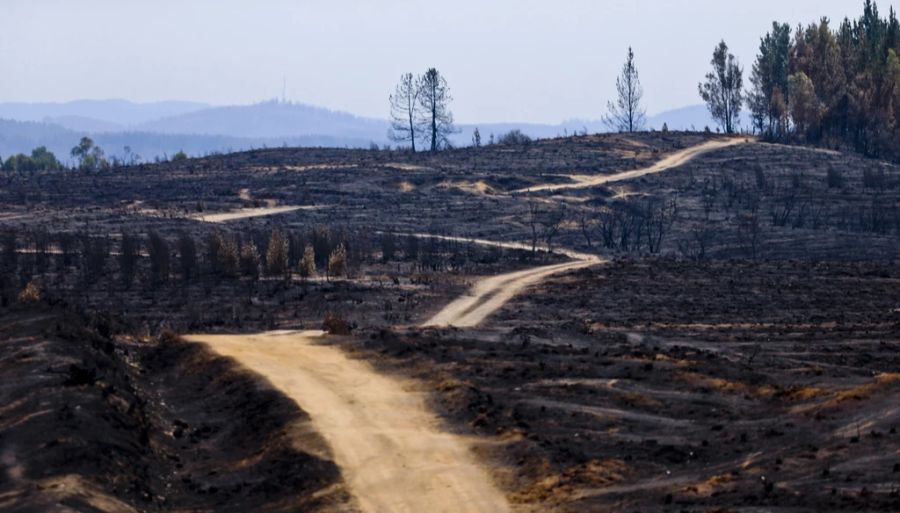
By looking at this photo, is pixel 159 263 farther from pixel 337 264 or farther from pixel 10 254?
pixel 337 264

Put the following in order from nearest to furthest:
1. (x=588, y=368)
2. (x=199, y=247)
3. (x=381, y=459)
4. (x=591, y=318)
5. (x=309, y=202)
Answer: (x=381, y=459)
(x=588, y=368)
(x=591, y=318)
(x=199, y=247)
(x=309, y=202)

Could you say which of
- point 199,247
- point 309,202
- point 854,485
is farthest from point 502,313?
point 309,202

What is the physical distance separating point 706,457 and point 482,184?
2504 inches

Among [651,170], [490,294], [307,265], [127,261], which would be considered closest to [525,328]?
[490,294]

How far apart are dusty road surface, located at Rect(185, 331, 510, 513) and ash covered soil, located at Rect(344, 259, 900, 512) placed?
0.61 m

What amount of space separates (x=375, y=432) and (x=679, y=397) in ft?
19.1

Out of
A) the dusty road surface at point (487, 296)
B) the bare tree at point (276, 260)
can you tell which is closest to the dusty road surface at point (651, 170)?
the dusty road surface at point (487, 296)

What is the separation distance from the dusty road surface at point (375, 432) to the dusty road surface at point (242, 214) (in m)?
37.6

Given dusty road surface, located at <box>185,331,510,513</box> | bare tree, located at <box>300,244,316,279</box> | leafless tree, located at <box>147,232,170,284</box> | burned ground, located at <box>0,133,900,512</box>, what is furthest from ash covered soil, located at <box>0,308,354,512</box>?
bare tree, located at <box>300,244,316,279</box>

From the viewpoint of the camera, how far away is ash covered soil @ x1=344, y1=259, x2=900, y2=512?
18.8 metres

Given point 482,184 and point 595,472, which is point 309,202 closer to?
point 482,184

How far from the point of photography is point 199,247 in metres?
57.1

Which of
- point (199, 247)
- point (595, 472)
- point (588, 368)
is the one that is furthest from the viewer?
point (199, 247)

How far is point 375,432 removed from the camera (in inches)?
924
